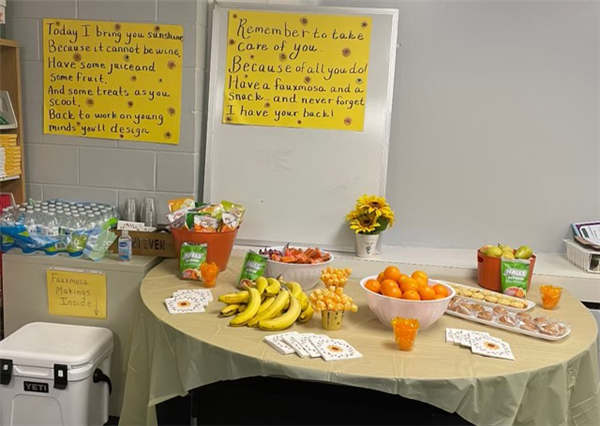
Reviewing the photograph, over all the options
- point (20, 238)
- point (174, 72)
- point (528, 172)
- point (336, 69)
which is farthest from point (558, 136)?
point (20, 238)

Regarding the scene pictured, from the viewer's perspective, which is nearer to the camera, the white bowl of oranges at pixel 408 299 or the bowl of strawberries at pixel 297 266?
the white bowl of oranges at pixel 408 299

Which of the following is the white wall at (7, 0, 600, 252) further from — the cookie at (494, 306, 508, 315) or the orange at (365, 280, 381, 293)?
the orange at (365, 280, 381, 293)

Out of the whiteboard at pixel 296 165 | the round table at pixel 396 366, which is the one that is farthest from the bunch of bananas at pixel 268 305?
the whiteboard at pixel 296 165

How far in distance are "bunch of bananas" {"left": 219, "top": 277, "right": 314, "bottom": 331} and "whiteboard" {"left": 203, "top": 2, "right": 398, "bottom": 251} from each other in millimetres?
633

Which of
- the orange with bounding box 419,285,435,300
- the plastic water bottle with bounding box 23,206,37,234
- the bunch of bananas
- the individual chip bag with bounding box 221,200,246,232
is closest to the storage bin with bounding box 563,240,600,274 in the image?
the orange with bounding box 419,285,435,300

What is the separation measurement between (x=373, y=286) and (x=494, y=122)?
3.96ft

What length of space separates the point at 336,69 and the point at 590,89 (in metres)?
1.15

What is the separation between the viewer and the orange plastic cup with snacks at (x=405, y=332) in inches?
70.7

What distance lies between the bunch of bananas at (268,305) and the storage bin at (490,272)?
0.81 metres

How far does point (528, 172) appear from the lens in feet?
9.28

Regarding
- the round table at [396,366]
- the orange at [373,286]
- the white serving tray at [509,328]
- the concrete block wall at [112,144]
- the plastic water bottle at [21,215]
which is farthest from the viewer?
the concrete block wall at [112,144]

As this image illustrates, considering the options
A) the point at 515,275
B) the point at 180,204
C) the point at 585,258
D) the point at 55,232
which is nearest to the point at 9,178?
the point at 55,232

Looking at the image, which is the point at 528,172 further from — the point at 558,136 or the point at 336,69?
the point at 336,69

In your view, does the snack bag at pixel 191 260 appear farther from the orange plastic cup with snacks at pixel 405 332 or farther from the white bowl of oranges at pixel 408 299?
the orange plastic cup with snacks at pixel 405 332
